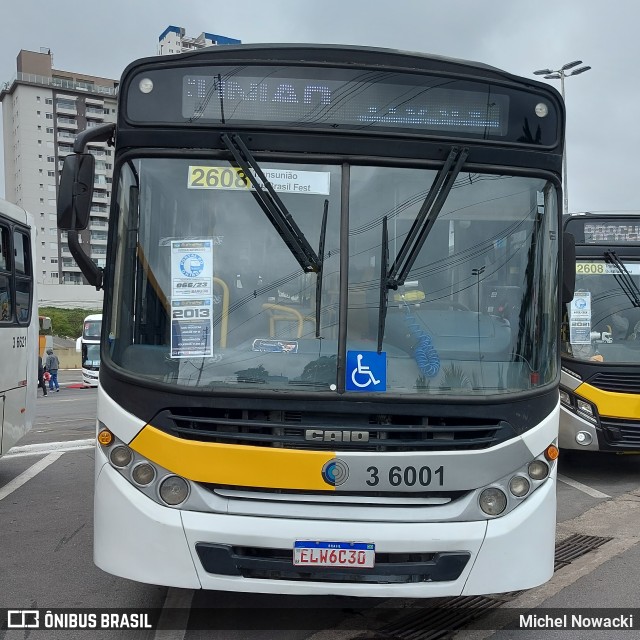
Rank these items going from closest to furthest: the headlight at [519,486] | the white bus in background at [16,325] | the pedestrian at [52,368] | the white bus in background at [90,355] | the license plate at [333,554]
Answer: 1. the license plate at [333,554]
2. the headlight at [519,486]
3. the white bus in background at [16,325]
4. the pedestrian at [52,368]
5. the white bus in background at [90,355]

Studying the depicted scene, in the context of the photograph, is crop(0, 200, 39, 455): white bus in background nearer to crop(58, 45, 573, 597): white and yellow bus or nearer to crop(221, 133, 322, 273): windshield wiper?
crop(58, 45, 573, 597): white and yellow bus

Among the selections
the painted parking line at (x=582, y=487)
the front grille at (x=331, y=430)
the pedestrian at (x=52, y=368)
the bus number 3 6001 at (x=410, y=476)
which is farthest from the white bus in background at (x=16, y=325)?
the pedestrian at (x=52, y=368)

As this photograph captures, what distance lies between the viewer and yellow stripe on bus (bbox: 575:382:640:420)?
9055 millimetres

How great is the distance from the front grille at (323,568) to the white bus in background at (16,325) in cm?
544

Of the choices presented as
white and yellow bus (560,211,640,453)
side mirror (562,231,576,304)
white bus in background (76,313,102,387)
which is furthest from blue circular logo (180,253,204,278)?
white bus in background (76,313,102,387)

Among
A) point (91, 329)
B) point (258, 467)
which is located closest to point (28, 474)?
point (258, 467)

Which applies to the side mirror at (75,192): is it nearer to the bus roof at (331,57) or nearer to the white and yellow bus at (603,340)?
the bus roof at (331,57)

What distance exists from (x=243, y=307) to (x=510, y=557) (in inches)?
75.9

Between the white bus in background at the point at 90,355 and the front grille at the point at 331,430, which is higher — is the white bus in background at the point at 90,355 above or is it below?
below

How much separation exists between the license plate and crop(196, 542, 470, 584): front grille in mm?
30

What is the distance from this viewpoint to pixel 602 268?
970 cm

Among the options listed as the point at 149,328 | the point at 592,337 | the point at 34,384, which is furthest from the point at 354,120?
the point at 34,384

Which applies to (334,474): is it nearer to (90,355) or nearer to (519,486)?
Answer: (519,486)

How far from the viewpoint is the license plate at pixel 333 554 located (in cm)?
399
